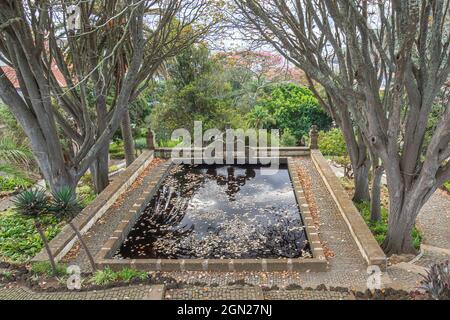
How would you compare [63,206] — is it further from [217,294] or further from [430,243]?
[430,243]

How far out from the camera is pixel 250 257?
7.27 m

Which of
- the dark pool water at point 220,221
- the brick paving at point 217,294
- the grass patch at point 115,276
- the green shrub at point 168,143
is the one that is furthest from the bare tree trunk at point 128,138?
the brick paving at point 217,294

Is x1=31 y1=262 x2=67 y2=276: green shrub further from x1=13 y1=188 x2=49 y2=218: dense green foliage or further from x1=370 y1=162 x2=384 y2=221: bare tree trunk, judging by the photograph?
x1=370 y1=162 x2=384 y2=221: bare tree trunk

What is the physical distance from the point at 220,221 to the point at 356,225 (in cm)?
309

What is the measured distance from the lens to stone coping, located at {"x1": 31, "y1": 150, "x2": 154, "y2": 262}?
7133mm

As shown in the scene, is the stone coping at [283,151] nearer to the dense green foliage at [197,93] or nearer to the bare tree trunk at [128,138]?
the bare tree trunk at [128,138]

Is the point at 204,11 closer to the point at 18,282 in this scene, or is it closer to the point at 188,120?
the point at 188,120

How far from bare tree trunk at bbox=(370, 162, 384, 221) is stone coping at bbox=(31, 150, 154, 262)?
6561 millimetres

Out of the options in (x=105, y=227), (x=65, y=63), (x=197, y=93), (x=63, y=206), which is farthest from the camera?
(x=197, y=93)

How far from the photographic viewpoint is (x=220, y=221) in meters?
8.97

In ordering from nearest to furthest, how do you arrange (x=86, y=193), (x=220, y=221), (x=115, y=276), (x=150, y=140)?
(x=115, y=276)
(x=220, y=221)
(x=86, y=193)
(x=150, y=140)

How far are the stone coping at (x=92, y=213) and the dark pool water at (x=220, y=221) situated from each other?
0.95m

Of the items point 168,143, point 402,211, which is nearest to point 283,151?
point 168,143
